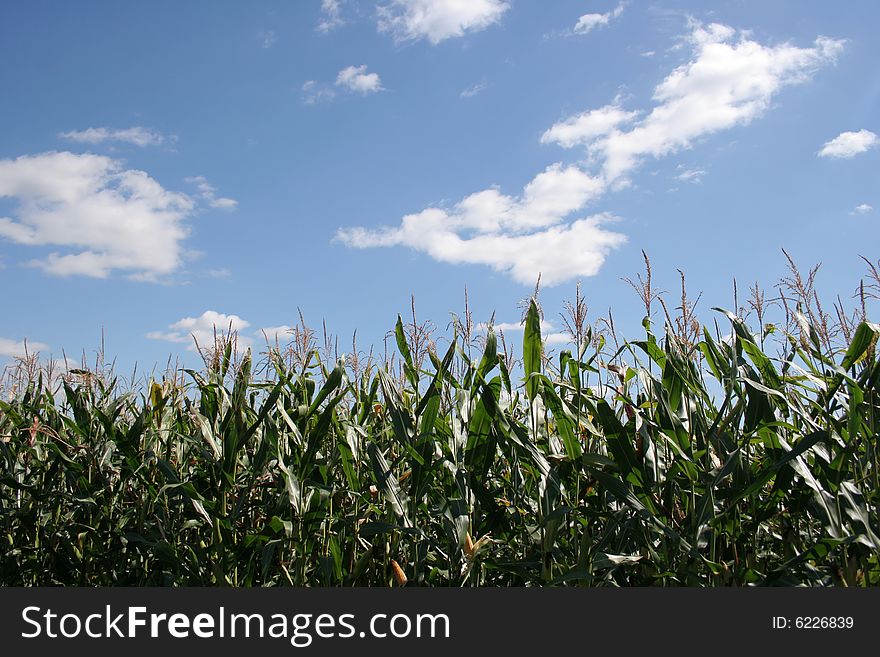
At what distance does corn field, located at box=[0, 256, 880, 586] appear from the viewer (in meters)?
1.94

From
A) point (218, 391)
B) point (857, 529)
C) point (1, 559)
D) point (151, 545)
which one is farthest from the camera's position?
point (1, 559)

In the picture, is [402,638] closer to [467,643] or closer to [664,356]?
[467,643]

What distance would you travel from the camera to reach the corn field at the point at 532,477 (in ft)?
6.35

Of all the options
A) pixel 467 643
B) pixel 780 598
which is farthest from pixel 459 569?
pixel 780 598

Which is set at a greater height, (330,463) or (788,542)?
(330,463)

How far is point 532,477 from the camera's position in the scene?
2422mm

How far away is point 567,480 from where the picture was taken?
7.35ft

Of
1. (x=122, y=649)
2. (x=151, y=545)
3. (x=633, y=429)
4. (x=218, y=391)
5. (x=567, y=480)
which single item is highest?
(x=218, y=391)

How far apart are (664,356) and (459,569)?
1.01 meters

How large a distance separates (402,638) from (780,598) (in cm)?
113

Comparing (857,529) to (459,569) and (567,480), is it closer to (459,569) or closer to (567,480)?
(567,480)

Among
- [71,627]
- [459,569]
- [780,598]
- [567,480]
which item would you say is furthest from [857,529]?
[71,627]

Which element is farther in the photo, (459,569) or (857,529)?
(459,569)

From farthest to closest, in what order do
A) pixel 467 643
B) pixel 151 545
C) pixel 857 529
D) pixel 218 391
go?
1. pixel 218 391
2. pixel 151 545
3. pixel 467 643
4. pixel 857 529
